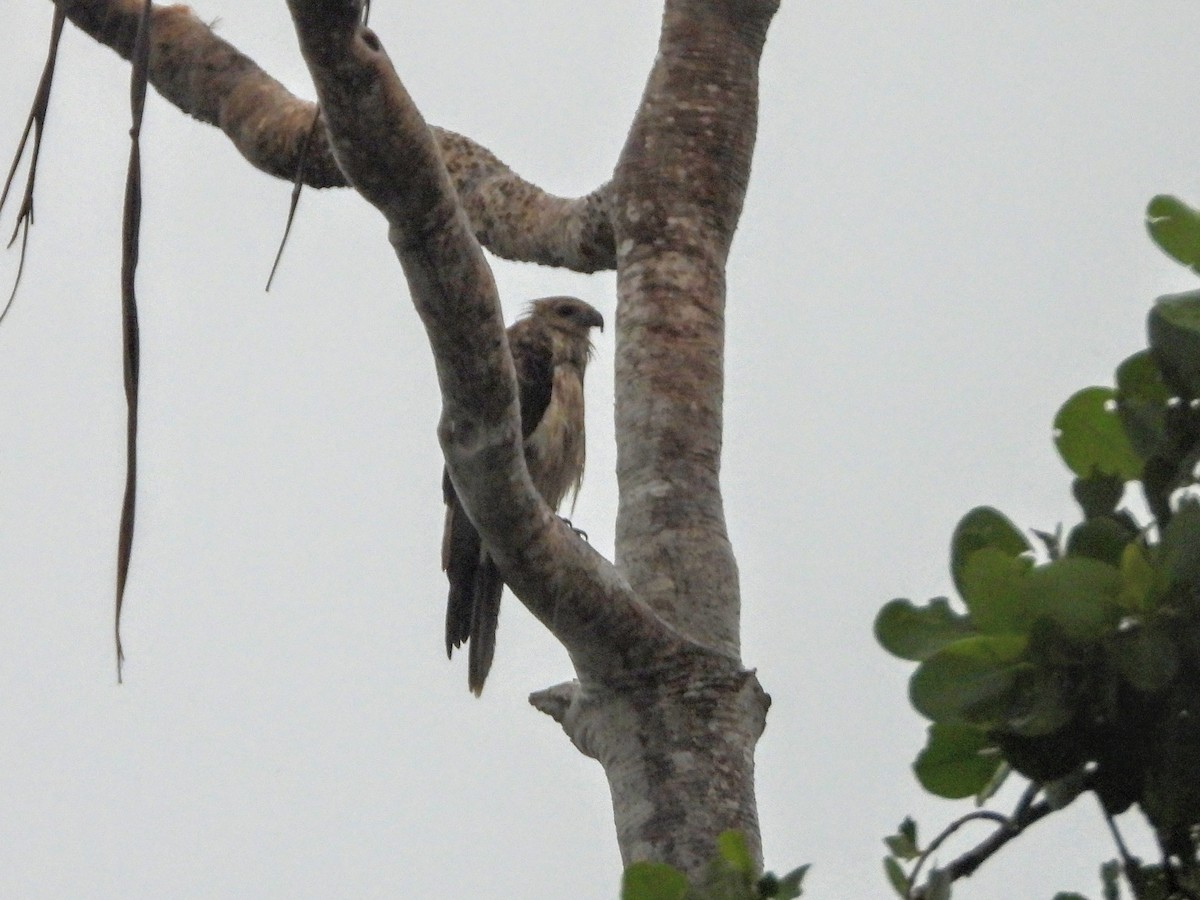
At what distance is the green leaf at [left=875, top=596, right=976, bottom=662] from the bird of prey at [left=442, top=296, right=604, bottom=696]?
4.22 meters

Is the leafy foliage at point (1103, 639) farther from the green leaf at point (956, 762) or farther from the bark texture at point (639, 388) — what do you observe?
the bark texture at point (639, 388)

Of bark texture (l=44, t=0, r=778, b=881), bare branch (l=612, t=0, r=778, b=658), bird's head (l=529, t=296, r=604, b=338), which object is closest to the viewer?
bark texture (l=44, t=0, r=778, b=881)

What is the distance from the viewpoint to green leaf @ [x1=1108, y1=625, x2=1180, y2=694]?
1269 mm

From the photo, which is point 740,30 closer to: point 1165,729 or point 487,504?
point 487,504

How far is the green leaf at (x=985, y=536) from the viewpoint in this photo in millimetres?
1434

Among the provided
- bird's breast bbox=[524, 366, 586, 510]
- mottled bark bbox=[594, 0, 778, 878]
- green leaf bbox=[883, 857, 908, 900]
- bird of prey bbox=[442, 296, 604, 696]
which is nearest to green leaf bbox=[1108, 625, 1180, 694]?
green leaf bbox=[883, 857, 908, 900]

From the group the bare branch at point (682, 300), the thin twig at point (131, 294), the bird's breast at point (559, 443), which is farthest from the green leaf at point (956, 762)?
the bird's breast at point (559, 443)

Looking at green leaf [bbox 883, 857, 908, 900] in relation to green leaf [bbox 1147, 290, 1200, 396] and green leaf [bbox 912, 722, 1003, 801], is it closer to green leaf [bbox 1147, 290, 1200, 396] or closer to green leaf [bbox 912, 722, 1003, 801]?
green leaf [bbox 912, 722, 1003, 801]

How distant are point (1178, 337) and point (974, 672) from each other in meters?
0.30

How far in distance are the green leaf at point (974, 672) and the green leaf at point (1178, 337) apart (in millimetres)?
240

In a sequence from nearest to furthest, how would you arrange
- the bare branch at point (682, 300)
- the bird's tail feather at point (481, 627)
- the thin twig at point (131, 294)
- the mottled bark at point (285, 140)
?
the thin twig at point (131, 294), the bare branch at point (682, 300), the mottled bark at point (285, 140), the bird's tail feather at point (481, 627)

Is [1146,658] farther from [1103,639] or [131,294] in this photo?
[131,294]

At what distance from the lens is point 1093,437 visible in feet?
4.85

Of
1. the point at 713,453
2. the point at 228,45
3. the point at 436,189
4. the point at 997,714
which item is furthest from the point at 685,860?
the point at 228,45
